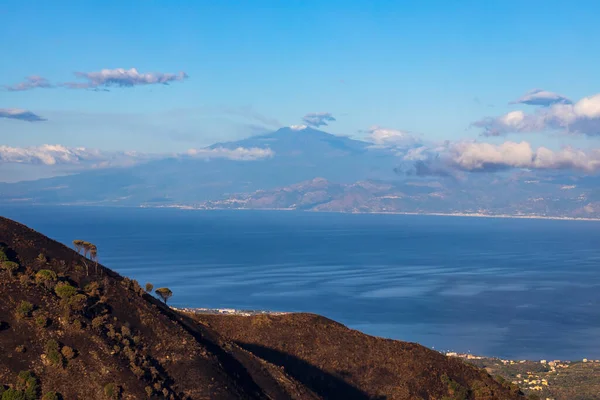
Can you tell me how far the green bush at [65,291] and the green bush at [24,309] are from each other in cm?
248

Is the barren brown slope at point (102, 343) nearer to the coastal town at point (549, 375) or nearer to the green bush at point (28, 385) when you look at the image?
the green bush at point (28, 385)

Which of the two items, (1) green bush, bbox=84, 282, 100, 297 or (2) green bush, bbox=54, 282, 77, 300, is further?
(1) green bush, bbox=84, 282, 100, 297

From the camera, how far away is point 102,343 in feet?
141

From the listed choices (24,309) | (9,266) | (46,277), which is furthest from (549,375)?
(24,309)

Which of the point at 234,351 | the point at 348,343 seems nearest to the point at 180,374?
the point at 234,351

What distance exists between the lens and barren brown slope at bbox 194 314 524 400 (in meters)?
59.0

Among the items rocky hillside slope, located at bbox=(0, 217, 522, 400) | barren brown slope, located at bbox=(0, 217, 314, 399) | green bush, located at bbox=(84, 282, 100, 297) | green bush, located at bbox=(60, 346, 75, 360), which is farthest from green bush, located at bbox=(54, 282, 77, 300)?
green bush, located at bbox=(60, 346, 75, 360)

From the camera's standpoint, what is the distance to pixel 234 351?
5391cm

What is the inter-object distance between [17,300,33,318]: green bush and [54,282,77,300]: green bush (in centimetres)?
248

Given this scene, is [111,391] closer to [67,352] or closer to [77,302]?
[67,352]

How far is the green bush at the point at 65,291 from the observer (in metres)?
46.3

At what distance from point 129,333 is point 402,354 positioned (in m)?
26.8

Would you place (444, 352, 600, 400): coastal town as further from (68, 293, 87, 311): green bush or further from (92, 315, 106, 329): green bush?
(68, 293, 87, 311): green bush

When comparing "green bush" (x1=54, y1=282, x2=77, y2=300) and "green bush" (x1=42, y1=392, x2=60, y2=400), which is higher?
"green bush" (x1=54, y1=282, x2=77, y2=300)
